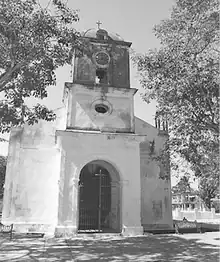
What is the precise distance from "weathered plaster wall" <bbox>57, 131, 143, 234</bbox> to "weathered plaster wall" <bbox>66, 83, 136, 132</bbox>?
0.91m

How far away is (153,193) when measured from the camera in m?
16.7

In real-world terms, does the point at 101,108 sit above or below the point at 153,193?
above

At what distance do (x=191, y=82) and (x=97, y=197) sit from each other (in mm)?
9339

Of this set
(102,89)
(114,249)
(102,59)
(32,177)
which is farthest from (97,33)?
(114,249)

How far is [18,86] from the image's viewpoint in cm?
986

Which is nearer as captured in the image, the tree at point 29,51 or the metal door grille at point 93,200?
the tree at point 29,51

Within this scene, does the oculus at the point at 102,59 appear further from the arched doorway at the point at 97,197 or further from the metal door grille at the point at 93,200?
the metal door grille at the point at 93,200

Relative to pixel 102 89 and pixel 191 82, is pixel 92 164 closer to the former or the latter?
pixel 102 89

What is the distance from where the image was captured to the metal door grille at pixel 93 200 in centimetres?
1542

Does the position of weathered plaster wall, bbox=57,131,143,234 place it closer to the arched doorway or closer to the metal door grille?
the arched doorway

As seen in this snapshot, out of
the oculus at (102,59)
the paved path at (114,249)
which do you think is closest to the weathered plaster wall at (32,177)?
the paved path at (114,249)

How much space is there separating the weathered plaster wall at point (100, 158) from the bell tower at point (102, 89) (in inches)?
34.2

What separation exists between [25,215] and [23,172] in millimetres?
2357

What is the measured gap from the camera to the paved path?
845 centimetres
